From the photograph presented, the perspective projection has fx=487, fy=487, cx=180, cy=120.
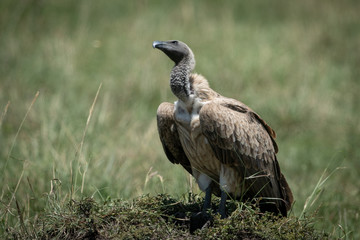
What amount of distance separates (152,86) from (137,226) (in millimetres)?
5714

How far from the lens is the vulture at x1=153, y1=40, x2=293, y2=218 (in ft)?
13.5

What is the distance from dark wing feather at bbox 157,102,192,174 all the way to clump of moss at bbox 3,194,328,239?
782 millimetres

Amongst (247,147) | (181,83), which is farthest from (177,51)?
(247,147)

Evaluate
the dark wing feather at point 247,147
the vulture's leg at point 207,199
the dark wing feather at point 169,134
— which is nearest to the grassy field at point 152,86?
the dark wing feather at point 169,134

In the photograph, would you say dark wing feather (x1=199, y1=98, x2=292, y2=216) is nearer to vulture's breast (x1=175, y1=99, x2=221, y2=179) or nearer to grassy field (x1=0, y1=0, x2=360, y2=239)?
vulture's breast (x1=175, y1=99, x2=221, y2=179)

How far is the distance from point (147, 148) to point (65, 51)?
3.87 metres

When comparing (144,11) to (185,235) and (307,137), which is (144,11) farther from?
(185,235)

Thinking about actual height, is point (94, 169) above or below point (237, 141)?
below

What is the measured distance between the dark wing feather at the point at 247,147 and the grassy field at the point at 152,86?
3.00ft

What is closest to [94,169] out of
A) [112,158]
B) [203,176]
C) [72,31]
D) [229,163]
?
[112,158]

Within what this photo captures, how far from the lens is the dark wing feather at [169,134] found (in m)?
4.42

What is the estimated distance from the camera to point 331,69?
1076 centimetres

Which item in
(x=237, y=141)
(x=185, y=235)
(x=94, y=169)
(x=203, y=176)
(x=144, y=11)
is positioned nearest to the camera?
(x=185, y=235)

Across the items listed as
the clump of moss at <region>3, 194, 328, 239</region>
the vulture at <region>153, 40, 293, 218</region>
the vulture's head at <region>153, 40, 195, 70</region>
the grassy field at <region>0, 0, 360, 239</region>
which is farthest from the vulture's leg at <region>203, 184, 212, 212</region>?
Answer: the vulture's head at <region>153, 40, 195, 70</region>
